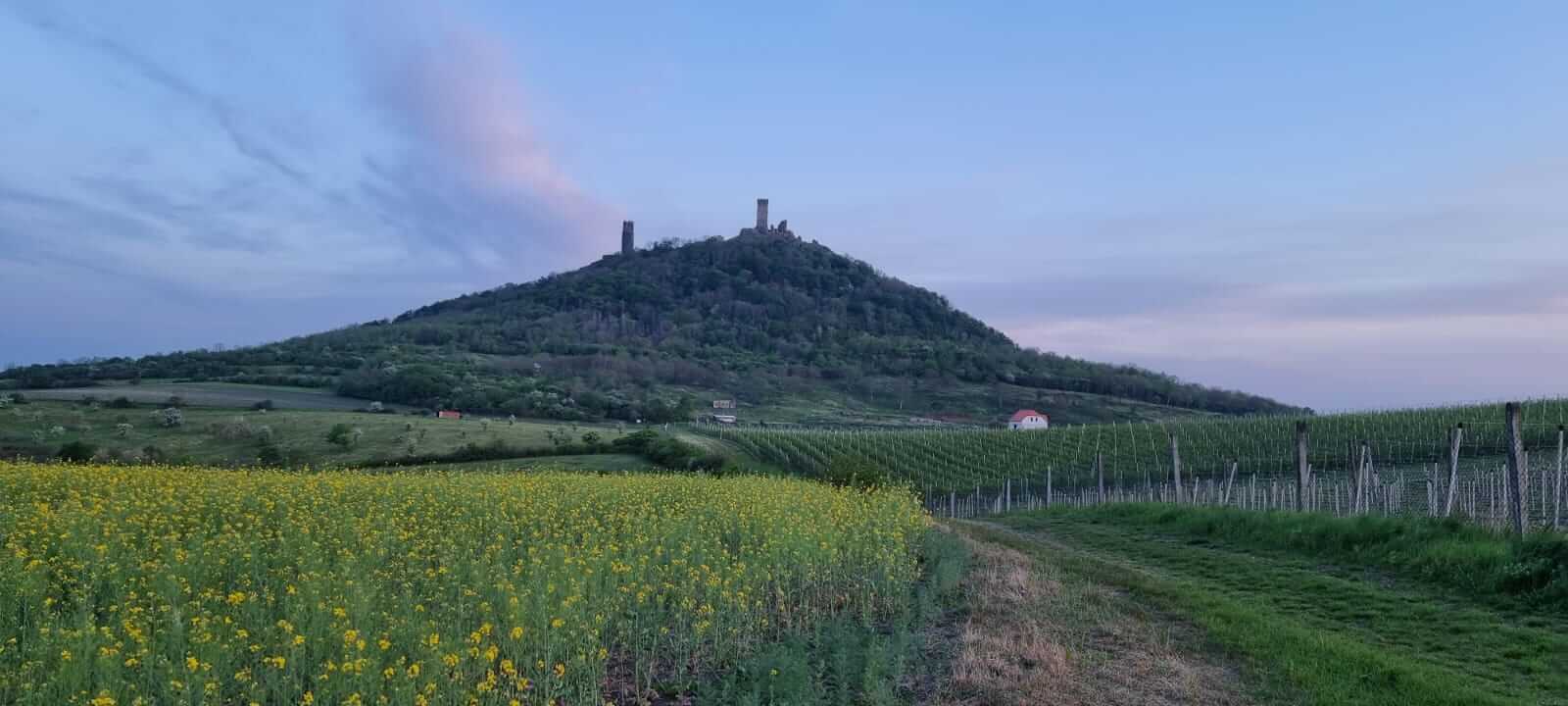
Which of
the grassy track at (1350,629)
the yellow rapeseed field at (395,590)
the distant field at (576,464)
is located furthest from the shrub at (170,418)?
the grassy track at (1350,629)

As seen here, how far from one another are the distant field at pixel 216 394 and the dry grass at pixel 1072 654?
57.4 metres

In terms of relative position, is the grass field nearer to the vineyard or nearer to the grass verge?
the vineyard

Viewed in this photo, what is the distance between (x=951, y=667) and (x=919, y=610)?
78.3 inches

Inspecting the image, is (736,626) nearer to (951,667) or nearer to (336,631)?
(951,667)

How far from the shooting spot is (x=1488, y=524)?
12.5 m

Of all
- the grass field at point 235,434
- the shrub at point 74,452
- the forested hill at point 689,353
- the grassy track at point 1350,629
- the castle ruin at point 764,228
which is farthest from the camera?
the castle ruin at point 764,228

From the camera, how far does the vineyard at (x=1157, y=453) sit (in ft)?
116

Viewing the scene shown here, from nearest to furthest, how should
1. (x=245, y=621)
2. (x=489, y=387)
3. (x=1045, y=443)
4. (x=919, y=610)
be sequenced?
(x=245, y=621), (x=919, y=610), (x=1045, y=443), (x=489, y=387)

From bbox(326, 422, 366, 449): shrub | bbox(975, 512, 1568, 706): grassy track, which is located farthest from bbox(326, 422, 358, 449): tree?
bbox(975, 512, 1568, 706): grassy track

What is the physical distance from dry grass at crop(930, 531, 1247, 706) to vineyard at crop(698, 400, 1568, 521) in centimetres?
2023

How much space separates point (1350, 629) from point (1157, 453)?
3675 cm

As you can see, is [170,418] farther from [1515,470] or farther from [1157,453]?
[1515,470]

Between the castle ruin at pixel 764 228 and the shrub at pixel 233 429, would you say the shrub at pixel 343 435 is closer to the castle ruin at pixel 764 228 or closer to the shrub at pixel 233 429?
the shrub at pixel 233 429

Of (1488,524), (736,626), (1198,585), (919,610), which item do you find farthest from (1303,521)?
(736,626)
